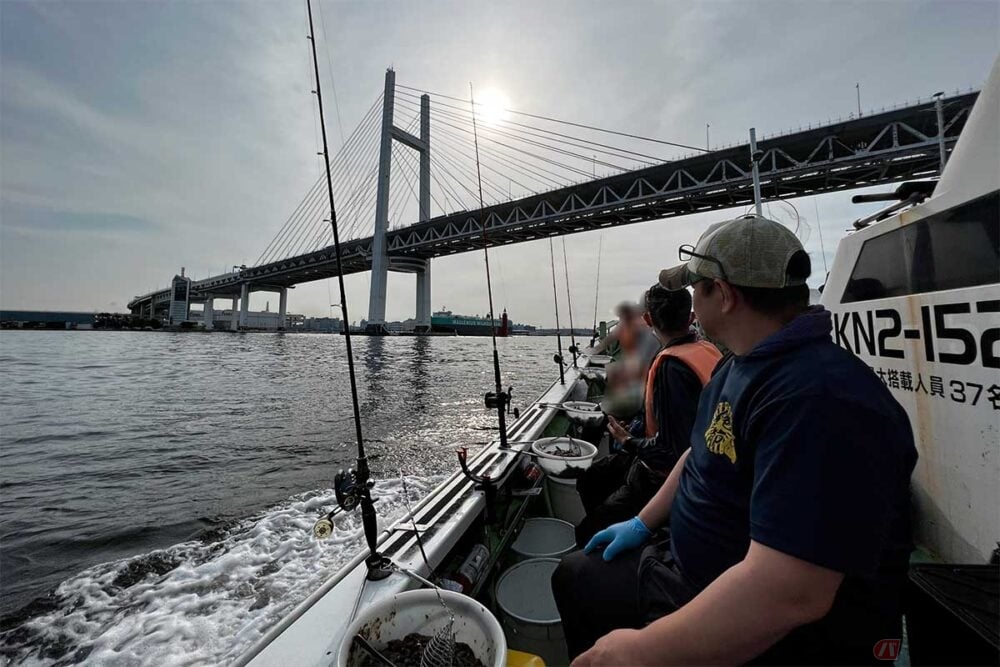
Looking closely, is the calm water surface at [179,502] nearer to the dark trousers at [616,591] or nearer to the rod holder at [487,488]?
the rod holder at [487,488]

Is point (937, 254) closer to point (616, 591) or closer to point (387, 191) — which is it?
point (616, 591)

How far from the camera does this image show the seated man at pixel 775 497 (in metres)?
0.77

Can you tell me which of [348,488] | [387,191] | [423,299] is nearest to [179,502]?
[348,488]

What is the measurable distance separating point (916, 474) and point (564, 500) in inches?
81.3

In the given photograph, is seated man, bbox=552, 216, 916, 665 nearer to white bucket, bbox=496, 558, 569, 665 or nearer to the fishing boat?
the fishing boat

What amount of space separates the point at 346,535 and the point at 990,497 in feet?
12.7

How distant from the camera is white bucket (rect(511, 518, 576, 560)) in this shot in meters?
2.52

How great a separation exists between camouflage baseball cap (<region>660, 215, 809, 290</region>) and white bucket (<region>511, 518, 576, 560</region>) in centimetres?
195

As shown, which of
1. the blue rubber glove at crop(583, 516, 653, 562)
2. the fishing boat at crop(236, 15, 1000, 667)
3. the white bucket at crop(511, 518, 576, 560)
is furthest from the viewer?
the white bucket at crop(511, 518, 576, 560)

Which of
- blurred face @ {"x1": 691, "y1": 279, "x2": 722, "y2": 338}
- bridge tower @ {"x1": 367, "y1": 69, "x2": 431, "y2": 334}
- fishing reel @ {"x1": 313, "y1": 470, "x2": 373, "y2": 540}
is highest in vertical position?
bridge tower @ {"x1": 367, "y1": 69, "x2": 431, "y2": 334}

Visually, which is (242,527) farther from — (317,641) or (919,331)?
(919,331)

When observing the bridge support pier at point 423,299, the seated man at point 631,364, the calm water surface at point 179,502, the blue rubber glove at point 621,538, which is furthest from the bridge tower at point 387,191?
the blue rubber glove at point 621,538

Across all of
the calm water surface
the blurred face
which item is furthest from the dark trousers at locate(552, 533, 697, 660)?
the calm water surface

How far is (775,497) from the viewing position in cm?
80
